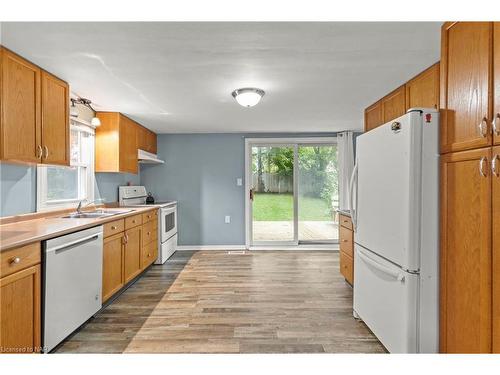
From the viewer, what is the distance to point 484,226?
3.99 ft

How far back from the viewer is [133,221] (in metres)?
3.29

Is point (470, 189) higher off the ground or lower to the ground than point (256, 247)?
higher

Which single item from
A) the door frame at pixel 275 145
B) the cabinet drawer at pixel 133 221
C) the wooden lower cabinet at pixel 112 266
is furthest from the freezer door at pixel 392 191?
the door frame at pixel 275 145

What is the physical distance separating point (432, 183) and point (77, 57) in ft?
8.18

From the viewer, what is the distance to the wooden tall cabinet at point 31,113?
6.25 feet

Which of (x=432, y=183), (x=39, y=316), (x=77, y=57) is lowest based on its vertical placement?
(x=39, y=316)

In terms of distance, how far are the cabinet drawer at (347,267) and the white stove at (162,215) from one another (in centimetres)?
260

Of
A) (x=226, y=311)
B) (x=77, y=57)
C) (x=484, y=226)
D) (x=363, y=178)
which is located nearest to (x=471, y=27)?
(x=484, y=226)

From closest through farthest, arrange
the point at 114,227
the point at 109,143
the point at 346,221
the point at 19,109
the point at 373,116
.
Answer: the point at 19,109, the point at 114,227, the point at 373,116, the point at 346,221, the point at 109,143

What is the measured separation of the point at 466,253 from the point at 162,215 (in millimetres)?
3738

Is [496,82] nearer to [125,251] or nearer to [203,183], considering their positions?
[125,251]

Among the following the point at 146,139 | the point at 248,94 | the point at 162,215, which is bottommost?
the point at 162,215

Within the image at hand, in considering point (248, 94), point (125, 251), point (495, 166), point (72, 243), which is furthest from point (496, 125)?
point (125, 251)
